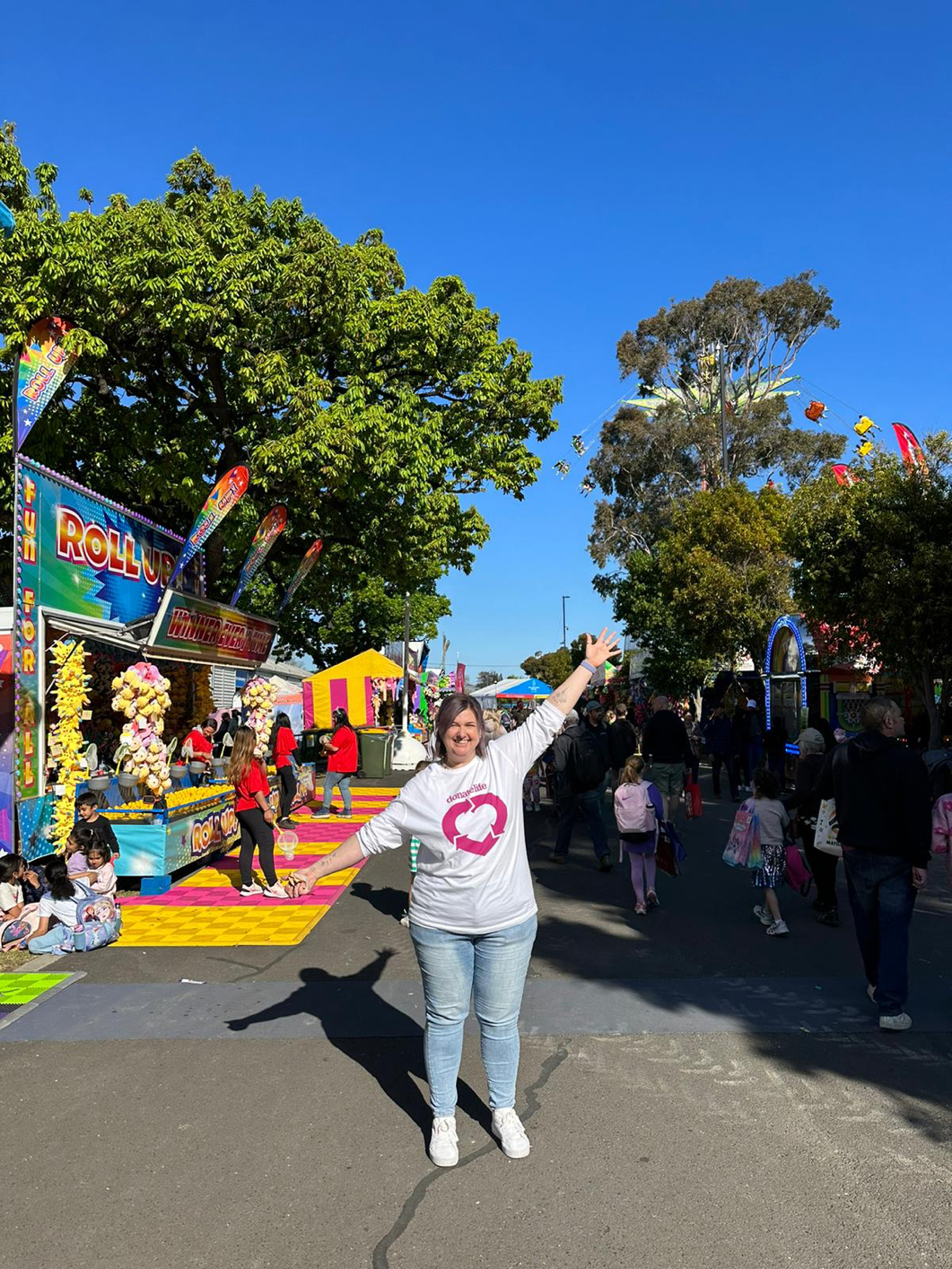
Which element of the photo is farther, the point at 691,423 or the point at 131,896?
the point at 691,423

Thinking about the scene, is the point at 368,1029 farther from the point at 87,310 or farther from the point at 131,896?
the point at 87,310

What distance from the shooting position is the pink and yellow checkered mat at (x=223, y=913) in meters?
7.84

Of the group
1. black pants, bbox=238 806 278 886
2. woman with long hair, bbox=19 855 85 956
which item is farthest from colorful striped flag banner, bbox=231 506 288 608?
woman with long hair, bbox=19 855 85 956

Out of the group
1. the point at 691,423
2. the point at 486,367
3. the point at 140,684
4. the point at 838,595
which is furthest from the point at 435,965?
the point at 691,423

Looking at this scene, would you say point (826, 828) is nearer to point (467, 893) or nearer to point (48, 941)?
point (467, 893)

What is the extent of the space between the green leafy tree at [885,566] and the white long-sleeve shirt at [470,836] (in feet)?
43.3

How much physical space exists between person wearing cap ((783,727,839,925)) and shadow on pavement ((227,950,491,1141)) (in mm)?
3431

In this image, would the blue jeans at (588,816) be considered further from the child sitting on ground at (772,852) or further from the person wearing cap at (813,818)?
the child sitting on ground at (772,852)

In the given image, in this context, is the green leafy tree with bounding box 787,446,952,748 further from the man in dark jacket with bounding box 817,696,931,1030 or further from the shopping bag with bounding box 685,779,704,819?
the man in dark jacket with bounding box 817,696,931,1030

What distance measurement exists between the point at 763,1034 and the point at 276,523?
44.3 feet

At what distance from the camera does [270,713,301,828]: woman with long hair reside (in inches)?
556

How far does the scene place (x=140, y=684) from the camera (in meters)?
10.6

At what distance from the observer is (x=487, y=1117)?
167 inches

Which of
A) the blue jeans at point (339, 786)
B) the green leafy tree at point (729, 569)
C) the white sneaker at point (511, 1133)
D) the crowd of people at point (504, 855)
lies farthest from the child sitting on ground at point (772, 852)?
the green leafy tree at point (729, 569)
